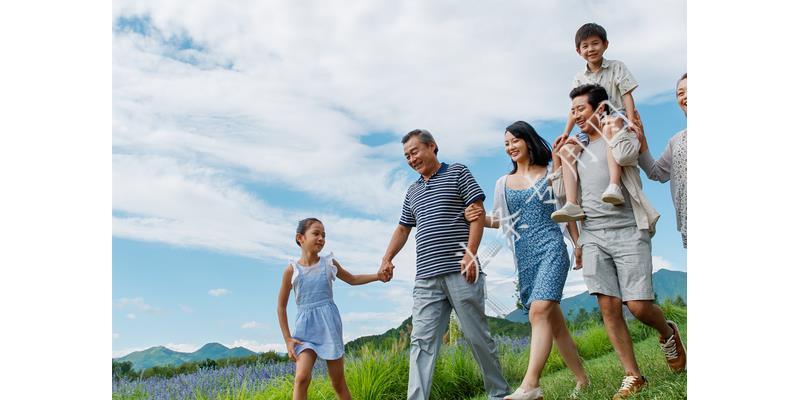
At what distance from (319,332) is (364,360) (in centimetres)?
139

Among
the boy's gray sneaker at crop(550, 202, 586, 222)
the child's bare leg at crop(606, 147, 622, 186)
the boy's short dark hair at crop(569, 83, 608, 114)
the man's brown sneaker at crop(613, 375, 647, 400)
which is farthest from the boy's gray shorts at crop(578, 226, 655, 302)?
the boy's short dark hair at crop(569, 83, 608, 114)

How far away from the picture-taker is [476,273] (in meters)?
4.25

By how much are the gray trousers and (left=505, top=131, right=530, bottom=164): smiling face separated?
0.68 m

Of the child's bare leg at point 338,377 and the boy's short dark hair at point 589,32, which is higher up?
the boy's short dark hair at point 589,32

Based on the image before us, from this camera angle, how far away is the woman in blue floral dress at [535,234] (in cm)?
399

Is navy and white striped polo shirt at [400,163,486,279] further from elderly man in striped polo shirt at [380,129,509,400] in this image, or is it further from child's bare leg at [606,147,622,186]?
child's bare leg at [606,147,622,186]

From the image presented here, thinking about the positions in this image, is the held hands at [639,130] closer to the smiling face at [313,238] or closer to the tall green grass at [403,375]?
the tall green grass at [403,375]

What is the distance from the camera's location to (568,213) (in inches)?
154

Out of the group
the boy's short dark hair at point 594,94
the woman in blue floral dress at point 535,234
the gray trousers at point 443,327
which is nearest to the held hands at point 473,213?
the woman in blue floral dress at point 535,234

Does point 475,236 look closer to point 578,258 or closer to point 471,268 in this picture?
point 471,268

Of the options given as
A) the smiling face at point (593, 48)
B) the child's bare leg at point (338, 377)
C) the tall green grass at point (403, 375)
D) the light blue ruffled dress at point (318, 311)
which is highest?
the smiling face at point (593, 48)

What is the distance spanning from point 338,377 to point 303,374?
0.71 feet
